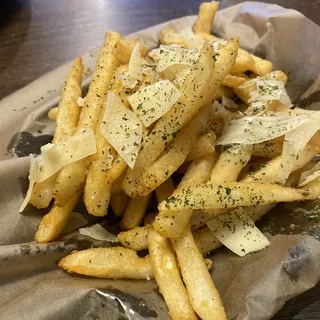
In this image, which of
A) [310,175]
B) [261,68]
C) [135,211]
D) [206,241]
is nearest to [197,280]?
[206,241]

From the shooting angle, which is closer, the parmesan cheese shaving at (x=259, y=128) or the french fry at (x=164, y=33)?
the parmesan cheese shaving at (x=259, y=128)

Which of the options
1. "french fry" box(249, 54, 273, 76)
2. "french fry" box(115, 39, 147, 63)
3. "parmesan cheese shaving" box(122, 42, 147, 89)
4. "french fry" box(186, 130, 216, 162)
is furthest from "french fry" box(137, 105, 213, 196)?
"french fry" box(249, 54, 273, 76)

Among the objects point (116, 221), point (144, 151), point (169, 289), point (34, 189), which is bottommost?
point (116, 221)

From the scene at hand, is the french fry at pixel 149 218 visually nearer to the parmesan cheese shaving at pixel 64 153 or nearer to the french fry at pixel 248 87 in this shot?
the parmesan cheese shaving at pixel 64 153

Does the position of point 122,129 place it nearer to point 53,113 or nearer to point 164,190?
point 164,190

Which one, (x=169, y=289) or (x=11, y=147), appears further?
(x=11, y=147)

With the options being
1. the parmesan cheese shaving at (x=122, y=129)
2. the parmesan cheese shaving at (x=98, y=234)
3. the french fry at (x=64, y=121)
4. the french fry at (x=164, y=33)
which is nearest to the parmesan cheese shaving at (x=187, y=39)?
the french fry at (x=164, y=33)

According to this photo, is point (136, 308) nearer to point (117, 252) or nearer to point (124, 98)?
point (117, 252)

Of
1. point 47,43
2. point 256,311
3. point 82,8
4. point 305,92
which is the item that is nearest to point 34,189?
point 256,311
